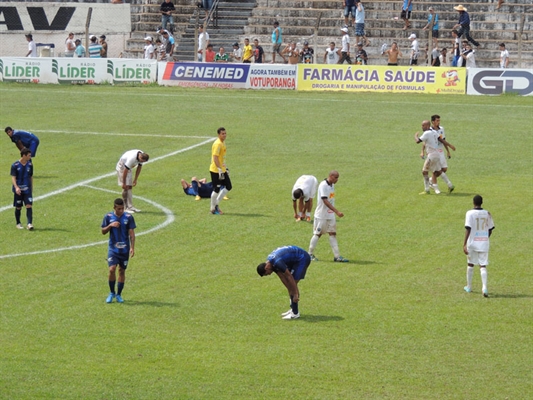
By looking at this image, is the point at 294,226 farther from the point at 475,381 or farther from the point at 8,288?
the point at 475,381

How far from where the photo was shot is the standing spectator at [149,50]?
195 feet

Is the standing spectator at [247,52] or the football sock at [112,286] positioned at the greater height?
the standing spectator at [247,52]

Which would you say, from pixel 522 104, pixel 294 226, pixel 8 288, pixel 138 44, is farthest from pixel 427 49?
pixel 8 288

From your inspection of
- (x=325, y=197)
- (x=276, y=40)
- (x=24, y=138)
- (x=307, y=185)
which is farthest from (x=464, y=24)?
(x=325, y=197)

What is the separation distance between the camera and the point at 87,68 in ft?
187

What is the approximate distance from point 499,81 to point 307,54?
37.7 feet

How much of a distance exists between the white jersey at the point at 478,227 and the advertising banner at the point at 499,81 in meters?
33.3

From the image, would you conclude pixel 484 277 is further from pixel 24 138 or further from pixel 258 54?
pixel 258 54

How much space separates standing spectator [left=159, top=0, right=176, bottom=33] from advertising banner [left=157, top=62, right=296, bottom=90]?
794cm

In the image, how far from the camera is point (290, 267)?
17750 mm

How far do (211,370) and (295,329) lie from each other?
Result: 2.46m

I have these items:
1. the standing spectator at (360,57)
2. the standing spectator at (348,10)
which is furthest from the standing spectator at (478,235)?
the standing spectator at (348,10)

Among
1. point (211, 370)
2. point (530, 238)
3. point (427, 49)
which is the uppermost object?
point (427, 49)

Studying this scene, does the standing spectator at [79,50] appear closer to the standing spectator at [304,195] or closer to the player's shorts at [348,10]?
the player's shorts at [348,10]
